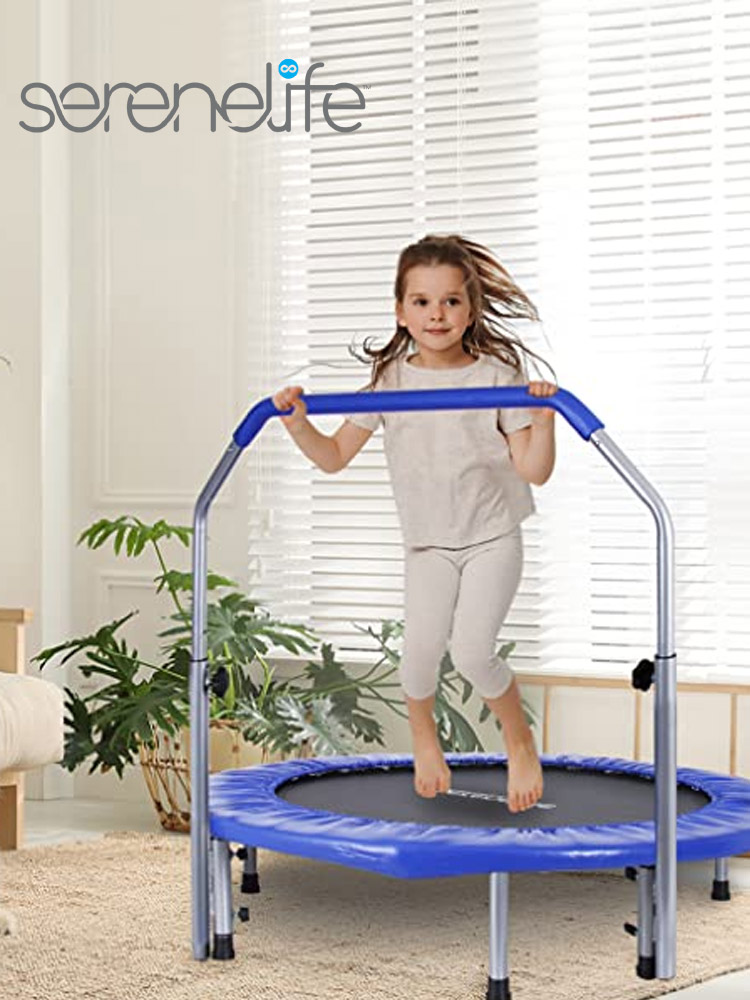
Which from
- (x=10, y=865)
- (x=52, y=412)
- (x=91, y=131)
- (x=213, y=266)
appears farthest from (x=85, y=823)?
(x=91, y=131)

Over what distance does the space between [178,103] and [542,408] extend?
247 centimetres

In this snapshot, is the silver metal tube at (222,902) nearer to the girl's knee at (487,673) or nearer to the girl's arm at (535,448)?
the girl's knee at (487,673)

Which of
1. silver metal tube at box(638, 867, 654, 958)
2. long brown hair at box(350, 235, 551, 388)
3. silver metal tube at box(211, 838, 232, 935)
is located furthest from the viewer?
long brown hair at box(350, 235, 551, 388)

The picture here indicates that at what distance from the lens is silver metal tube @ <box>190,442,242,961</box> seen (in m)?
2.98

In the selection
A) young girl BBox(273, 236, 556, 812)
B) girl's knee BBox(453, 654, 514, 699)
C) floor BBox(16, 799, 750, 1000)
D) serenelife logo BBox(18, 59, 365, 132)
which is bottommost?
floor BBox(16, 799, 750, 1000)

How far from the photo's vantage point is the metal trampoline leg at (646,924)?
2.90 metres

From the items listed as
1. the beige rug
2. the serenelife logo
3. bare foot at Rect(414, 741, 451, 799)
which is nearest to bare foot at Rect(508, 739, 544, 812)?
bare foot at Rect(414, 741, 451, 799)

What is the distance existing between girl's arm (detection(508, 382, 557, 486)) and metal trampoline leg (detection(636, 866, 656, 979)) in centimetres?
71

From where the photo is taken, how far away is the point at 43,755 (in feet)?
12.8

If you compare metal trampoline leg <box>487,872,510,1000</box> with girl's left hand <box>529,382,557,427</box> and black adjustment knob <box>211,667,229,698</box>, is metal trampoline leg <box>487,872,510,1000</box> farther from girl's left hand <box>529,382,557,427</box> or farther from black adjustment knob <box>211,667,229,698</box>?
girl's left hand <box>529,382,557,427</box>

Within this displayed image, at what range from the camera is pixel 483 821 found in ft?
10.5

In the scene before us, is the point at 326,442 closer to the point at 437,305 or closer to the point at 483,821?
the point at 437,305

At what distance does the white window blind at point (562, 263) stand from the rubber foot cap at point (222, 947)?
166 cm

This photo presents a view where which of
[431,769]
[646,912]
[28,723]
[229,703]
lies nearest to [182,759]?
[229,703]
